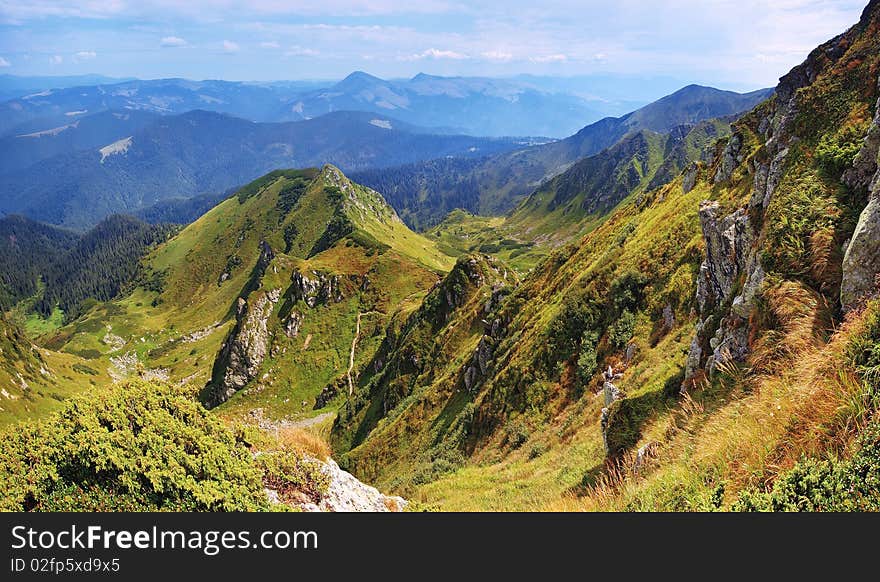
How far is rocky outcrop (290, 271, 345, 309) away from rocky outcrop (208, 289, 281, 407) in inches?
442

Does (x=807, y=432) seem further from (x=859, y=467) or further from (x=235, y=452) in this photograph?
(x=235, y=452)

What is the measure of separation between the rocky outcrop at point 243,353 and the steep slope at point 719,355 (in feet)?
307

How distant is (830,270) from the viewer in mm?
12492

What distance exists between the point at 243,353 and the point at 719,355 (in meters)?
134

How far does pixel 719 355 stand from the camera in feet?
46.1

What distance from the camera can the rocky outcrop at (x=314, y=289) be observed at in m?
142

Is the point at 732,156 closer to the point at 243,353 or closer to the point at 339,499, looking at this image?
the point at 339,499

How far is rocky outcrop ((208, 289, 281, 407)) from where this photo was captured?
5059 inches

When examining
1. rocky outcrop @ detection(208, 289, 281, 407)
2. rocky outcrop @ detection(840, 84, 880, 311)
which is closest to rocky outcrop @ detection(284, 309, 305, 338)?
rocky outcrop @ detection(208, 289, 281, 407)

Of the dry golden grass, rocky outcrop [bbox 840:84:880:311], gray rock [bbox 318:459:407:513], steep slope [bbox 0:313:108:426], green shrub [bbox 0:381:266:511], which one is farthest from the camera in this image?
steep slope [bbox 0:313:108:426]

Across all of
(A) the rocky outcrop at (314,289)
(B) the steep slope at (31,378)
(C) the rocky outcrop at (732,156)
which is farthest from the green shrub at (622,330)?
(A) the rocky outcrop at (314,289)

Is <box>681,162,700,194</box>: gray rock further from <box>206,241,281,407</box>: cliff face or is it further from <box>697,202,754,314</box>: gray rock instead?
<box>206,241,281,407</box>: cliff face

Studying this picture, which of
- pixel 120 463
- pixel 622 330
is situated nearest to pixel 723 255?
pixel 622 330
